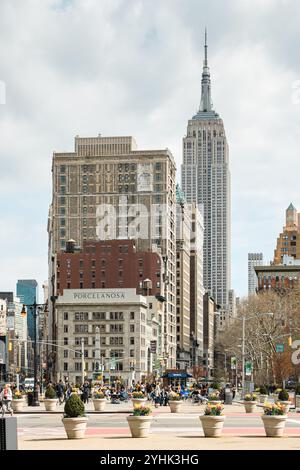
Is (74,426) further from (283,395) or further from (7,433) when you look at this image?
(283,395)

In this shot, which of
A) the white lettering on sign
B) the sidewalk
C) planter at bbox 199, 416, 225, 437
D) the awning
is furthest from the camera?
the white lettering on sign

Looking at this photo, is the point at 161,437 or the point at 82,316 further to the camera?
the point at 82,316

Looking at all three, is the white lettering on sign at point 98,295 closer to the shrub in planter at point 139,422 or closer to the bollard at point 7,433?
the shrub in planter at point 139,422

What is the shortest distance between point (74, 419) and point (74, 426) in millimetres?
297

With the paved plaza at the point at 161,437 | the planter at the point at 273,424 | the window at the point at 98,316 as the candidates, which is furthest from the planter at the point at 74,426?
the window at the point at 98,316

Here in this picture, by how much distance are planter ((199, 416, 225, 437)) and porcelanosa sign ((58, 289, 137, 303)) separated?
13811 cm

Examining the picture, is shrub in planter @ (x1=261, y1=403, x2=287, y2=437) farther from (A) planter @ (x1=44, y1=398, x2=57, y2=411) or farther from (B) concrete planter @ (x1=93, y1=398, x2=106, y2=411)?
(A) planter @ (x1=44, y1=398, x2=57, y2=411)

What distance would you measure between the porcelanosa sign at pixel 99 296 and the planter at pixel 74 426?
457ft

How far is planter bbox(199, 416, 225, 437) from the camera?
33.1 meters

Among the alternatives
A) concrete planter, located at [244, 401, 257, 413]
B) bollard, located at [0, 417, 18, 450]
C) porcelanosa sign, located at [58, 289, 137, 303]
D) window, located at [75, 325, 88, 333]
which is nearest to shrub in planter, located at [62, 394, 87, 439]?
bollard, located at [0, 417, 18, 450]

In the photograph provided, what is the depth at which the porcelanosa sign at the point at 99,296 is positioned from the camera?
172000mm

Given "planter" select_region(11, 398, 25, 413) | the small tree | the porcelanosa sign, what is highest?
the porcelanosa sign

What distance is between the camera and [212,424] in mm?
33188

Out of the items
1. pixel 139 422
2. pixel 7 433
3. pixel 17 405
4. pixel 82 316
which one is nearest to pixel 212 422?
pixel 139 422
